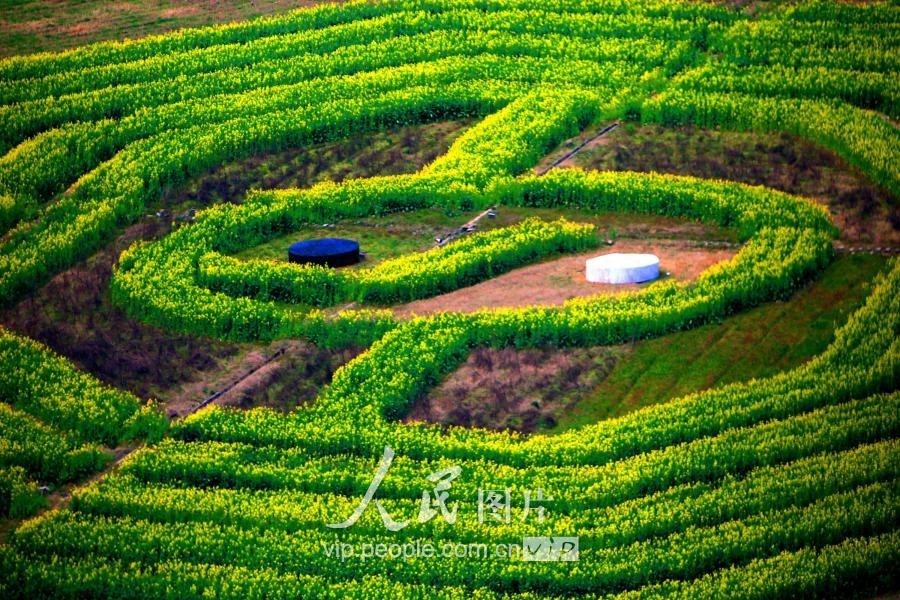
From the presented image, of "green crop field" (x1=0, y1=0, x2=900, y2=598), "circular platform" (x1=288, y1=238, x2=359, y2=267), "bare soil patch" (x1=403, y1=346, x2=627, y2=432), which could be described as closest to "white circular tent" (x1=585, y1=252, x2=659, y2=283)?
"green crop field" (x1=0, y1=0, x2=900, y2=598)

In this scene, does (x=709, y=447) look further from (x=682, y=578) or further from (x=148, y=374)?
(x=148, y=374)

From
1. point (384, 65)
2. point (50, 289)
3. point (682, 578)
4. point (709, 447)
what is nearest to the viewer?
point (682, 578)

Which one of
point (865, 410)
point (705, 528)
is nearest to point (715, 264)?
point (865, 410)

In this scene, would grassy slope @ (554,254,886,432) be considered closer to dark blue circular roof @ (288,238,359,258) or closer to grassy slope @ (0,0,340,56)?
dark blue circular roof @ (288,238,359,258)

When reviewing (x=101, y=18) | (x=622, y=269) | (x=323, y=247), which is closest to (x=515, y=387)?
(x=622, y=269)

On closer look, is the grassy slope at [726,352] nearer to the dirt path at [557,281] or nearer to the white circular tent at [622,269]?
the dirt path at [557,281]

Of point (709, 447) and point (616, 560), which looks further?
point (709, 447)

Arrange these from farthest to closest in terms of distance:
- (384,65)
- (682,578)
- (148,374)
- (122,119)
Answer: (384,65) → (122,119) → (148,374) → (682,578)
